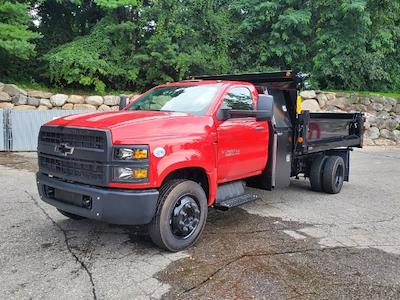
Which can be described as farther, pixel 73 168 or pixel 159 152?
pixel 73 168

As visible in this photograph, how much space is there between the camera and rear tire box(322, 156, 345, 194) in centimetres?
793

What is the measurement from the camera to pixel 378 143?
1748 centimetres

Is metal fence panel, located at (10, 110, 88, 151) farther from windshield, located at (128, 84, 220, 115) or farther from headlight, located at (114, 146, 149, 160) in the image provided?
headlight, located at (114, 146, 149, 160)

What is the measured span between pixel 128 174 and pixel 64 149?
926 millimetres

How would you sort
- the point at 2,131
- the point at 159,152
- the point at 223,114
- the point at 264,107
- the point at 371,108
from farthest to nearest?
the point at 371,108
the point at 2,131
the point at 264,107
the point at 223,114
the point at 159,152

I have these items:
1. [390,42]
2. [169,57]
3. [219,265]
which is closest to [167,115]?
[219,265]

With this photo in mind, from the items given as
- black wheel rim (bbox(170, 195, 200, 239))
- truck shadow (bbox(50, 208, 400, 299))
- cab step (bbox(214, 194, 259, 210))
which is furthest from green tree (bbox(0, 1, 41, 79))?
black wheel rim (bbox(170, 195, 200, 239))

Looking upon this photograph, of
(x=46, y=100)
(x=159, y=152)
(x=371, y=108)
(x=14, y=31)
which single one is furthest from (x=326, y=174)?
(x=371, y=108)

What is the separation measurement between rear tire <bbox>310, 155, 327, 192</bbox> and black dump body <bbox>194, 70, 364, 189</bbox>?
0.16m

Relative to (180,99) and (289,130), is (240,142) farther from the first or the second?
(289,130)

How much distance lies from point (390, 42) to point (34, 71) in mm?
14905

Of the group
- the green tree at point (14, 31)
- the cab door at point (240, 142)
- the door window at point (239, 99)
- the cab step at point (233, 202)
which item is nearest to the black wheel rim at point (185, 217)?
the cab step at point (233, 202)

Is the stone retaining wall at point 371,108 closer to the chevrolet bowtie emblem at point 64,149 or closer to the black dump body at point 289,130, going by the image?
the black dump body at point 289,130

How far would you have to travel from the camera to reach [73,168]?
453 centimetres
